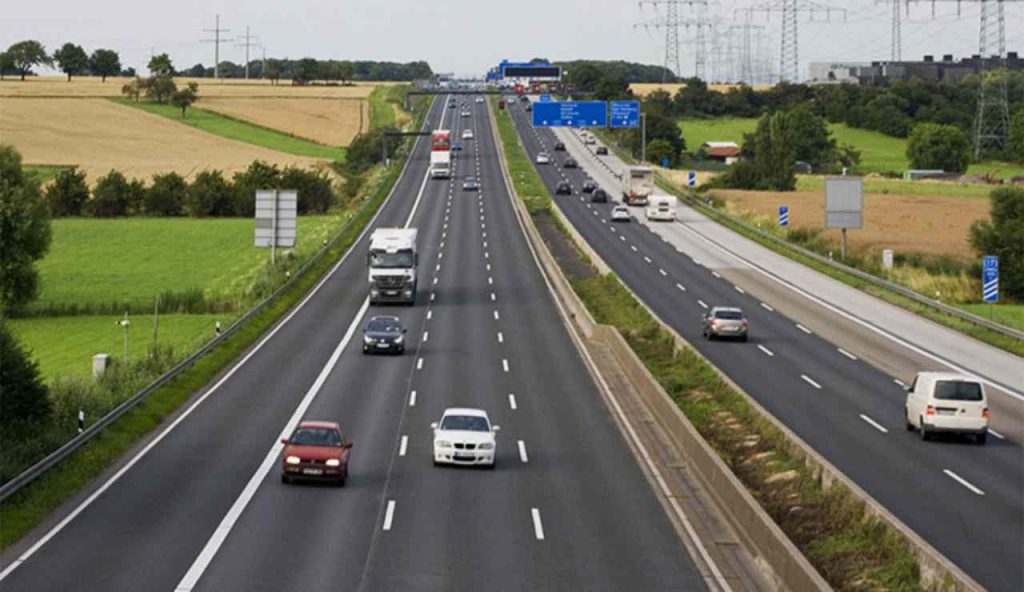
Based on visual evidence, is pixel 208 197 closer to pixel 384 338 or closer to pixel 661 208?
pixel 661 208

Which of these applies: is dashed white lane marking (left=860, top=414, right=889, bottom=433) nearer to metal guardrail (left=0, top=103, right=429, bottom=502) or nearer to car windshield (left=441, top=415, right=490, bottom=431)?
car windshield (left=441, top=415, right=490, bottom=431)

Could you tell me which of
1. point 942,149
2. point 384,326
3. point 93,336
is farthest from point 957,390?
point 942,149

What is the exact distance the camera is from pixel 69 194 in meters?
130

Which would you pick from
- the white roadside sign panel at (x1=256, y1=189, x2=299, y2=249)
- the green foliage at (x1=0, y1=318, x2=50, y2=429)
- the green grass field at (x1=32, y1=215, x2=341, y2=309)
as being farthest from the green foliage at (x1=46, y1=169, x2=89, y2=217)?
the green foliage at (x1=0, y1=318, x2=50, y2=429)

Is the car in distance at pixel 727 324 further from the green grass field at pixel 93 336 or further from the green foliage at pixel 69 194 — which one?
the green foliage at pixel 69 194

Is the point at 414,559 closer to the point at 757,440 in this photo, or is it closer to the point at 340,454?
the point at 340,454

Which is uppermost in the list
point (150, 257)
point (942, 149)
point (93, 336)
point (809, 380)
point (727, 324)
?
point (942, 149)

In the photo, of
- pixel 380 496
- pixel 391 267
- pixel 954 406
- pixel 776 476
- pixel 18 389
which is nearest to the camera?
pixel 380 496

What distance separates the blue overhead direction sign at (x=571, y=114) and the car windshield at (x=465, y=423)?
95.8 metres

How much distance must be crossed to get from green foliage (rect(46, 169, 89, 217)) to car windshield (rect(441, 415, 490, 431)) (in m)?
98.3

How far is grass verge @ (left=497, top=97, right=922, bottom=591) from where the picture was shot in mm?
25328

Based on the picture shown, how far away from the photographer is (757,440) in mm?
39344

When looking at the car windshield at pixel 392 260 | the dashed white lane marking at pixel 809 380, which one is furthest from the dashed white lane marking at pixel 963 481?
the car windshield at pixel 392 260

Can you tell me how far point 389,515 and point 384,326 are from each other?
1044 inches
